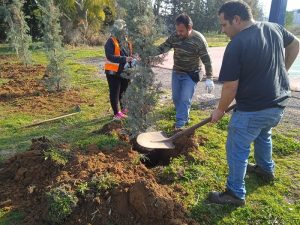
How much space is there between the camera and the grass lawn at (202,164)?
384cm

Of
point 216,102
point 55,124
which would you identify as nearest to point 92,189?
point 55,124

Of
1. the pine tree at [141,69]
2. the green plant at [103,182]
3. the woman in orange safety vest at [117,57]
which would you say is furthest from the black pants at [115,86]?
the green plant at [103,182]

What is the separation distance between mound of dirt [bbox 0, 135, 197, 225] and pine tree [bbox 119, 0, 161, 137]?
0.56m

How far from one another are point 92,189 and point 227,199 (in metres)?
1.54

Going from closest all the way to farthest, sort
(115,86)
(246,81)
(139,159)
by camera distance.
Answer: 1. (246,81)
2. (139,159)
3. (115,86)

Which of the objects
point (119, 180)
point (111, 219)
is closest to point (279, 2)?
point (119, 180)

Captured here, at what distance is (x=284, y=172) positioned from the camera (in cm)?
479

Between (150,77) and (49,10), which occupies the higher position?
(49,10)

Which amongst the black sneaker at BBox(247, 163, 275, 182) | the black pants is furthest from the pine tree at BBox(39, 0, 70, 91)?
the black sneaker at BBox(247, 163, 275, 182)

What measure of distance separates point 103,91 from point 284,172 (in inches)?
227

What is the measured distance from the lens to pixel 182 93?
5910mm

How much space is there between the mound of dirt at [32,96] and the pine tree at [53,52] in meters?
0.30

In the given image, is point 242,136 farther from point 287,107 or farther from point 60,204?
point 287,107

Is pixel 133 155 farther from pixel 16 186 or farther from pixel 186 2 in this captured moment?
pixel 186 2
